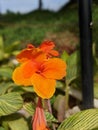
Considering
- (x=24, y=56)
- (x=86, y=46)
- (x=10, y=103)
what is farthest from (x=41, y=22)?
(x=24, y=56)

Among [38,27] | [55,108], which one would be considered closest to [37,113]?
[55,108]

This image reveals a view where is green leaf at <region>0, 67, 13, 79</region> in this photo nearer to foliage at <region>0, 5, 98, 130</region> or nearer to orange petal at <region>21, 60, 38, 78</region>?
foliage at <region>0, 5, 98, 130</region>

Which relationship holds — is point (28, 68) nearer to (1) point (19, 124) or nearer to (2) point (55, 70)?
(2) point (55, 70)

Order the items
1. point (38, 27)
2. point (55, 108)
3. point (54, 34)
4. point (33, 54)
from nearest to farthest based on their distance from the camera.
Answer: point (33, 54) → point (55, 108) → point (54, 34) → point (38, 27)

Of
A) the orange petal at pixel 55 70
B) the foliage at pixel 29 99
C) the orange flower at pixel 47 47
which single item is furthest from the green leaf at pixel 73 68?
the orange petal at pixel 55 70

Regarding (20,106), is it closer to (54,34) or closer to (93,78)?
(93,78)
